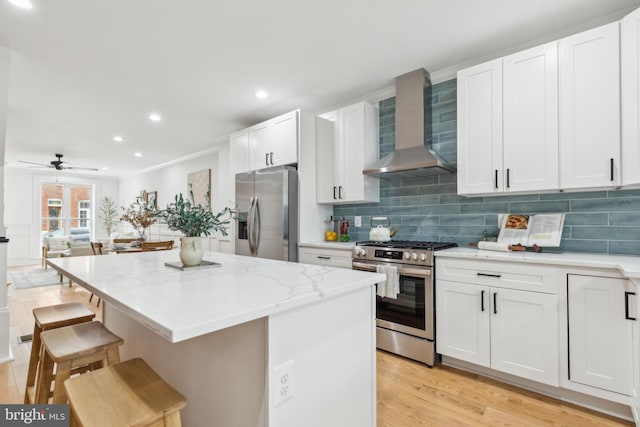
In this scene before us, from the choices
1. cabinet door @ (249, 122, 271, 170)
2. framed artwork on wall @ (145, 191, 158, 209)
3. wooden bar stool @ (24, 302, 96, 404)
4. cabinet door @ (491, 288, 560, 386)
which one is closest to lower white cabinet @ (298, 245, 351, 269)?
cabinet door @ (249, 122, 271, 170)

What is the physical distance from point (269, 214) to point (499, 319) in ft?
7.91

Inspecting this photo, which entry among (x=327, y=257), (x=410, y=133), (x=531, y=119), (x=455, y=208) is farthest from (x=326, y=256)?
(x=531, y=119)

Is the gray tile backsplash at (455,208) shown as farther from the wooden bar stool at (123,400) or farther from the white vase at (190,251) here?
the wooden bar stool at (123,400)

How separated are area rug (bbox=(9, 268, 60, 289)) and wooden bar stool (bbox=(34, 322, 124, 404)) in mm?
5238

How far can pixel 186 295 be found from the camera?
1105mm

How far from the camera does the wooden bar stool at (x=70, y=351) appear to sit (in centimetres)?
127

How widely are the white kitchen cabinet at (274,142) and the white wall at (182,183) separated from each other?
706 millimetres

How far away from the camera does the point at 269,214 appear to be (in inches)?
141

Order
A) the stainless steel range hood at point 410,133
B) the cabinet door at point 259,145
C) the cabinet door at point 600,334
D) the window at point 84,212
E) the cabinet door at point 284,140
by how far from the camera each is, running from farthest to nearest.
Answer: the window at point 84,212, the cabinet door at point 259,145, the cabinet door at point 284,140, the stainless steel range hood at point 410,133, the cabinet door at point 600,334

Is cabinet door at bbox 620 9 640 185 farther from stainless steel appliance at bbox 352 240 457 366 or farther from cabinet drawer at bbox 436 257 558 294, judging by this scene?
stainless steel appliance at bbox 352 240 457 366

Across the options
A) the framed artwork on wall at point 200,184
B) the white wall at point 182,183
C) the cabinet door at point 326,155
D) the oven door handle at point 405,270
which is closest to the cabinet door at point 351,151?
the cabinet door at point 326,155

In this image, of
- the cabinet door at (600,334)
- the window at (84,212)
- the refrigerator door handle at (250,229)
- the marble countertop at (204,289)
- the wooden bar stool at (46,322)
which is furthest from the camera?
the window at (84,212)

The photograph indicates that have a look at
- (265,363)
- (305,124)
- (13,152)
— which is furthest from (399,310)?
(13,152)

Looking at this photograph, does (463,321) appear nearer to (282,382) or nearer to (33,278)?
(282,382)
